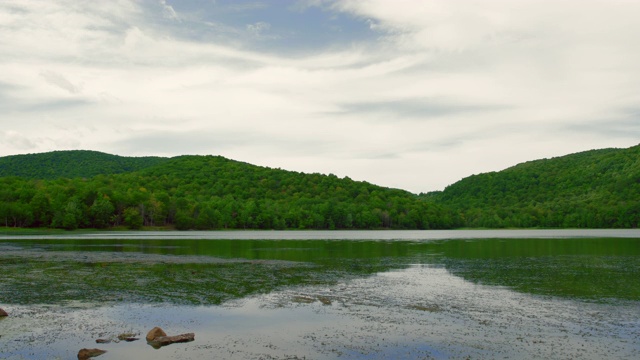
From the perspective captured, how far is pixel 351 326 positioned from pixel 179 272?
72.1 ft

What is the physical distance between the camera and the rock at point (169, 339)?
1873 cm

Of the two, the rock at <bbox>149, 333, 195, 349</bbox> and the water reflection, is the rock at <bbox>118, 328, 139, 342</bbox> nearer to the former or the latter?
the rock at <bbox>149, 333, 195, 349</bbox>

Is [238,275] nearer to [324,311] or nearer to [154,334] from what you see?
[324,311]

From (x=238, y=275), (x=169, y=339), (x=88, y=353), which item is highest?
(x=238, y=275)

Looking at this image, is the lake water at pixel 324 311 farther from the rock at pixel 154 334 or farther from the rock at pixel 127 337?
the rock at pixel 127 337

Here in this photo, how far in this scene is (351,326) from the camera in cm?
2181

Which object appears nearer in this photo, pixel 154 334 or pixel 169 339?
pixel 169 339

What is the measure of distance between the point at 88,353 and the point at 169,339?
280 cm

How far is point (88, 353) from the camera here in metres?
17.2

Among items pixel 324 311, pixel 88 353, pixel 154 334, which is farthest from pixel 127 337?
pixel 324 311

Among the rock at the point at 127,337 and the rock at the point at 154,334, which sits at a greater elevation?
the rock at the point at 154,334

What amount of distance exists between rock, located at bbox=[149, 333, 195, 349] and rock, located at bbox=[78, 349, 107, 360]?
1.80 m

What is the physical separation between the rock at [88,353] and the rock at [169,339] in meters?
1.80

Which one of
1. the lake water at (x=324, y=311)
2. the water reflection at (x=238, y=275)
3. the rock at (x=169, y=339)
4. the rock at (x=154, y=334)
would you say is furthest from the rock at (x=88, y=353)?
the water reflection at (x=238, y=275)
